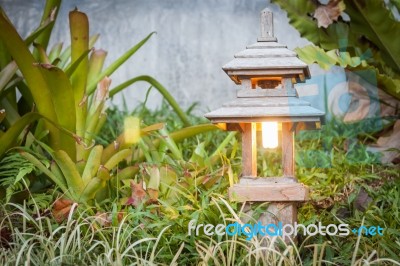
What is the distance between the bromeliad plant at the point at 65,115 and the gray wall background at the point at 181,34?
1.13 meters

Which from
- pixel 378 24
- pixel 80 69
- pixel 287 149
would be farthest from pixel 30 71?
pixel 378 24

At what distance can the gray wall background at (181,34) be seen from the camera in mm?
4594

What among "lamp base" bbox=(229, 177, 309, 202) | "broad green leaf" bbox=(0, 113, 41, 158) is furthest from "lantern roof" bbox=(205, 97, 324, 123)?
"broad green leaf" bbox=(0, 113, 41, 158)

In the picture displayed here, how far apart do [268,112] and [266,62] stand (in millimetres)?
151

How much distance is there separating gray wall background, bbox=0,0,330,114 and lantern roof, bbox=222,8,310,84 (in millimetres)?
1934

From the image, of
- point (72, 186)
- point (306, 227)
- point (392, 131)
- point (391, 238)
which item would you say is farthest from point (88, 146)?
point (392, 131)

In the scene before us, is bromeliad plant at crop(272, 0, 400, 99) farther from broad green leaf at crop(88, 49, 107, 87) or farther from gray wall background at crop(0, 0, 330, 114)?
broad green leaf at crop(88, 49, 107, 87)

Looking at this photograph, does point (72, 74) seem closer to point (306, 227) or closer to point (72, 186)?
point (72, 186)

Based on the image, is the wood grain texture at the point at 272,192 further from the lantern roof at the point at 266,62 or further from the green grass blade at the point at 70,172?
the green grass blade at the point at 70,172

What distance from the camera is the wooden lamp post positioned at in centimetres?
258

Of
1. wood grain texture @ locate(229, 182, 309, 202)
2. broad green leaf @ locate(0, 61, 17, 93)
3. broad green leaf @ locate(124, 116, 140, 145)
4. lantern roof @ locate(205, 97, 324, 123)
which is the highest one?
broad green leaf @ locate(0, 61, 17, 93)

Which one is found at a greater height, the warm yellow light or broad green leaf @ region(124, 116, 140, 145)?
the warm yellow light

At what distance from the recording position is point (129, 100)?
475 cm

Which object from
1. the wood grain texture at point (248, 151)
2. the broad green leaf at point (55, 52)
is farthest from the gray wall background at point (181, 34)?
the wood grain texture at point (248, 151)
